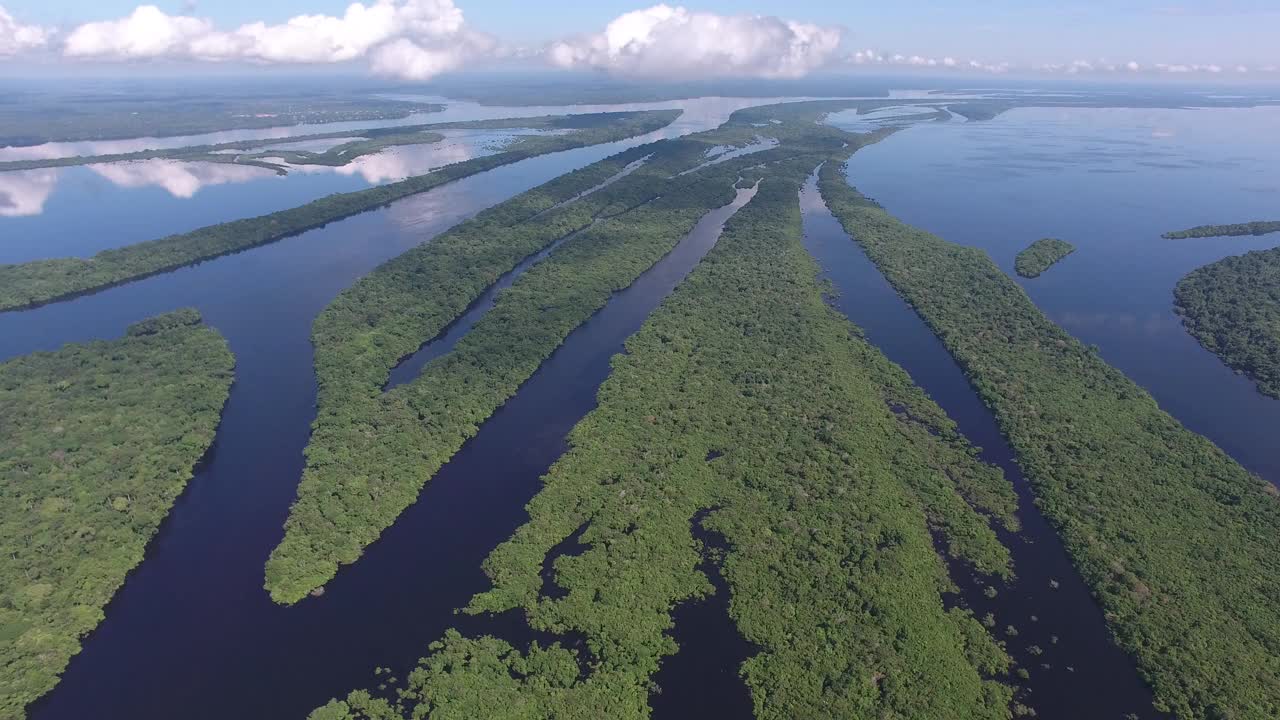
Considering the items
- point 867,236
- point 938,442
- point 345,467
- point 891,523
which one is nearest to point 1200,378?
point 938,442

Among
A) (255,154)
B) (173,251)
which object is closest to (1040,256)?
(173,251)

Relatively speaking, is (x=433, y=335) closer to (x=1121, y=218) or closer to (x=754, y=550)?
(x=754, y=550)

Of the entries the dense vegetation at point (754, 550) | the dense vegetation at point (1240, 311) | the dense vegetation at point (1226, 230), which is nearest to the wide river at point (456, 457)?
the dense vegetation at point (754, 550)

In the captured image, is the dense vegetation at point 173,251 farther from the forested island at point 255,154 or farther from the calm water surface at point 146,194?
the forested island at point 255,154

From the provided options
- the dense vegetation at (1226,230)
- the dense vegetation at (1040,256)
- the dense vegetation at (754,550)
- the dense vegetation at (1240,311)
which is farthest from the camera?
the dense vegetation at (1226,230)

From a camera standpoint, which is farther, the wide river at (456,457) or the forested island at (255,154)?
the forested island at (255,154)

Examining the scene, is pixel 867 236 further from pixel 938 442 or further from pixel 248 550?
pixel 248 550

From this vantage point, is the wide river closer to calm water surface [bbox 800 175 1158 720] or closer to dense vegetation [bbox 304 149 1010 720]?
calm water surface [bbox 800 175 1158 720]
